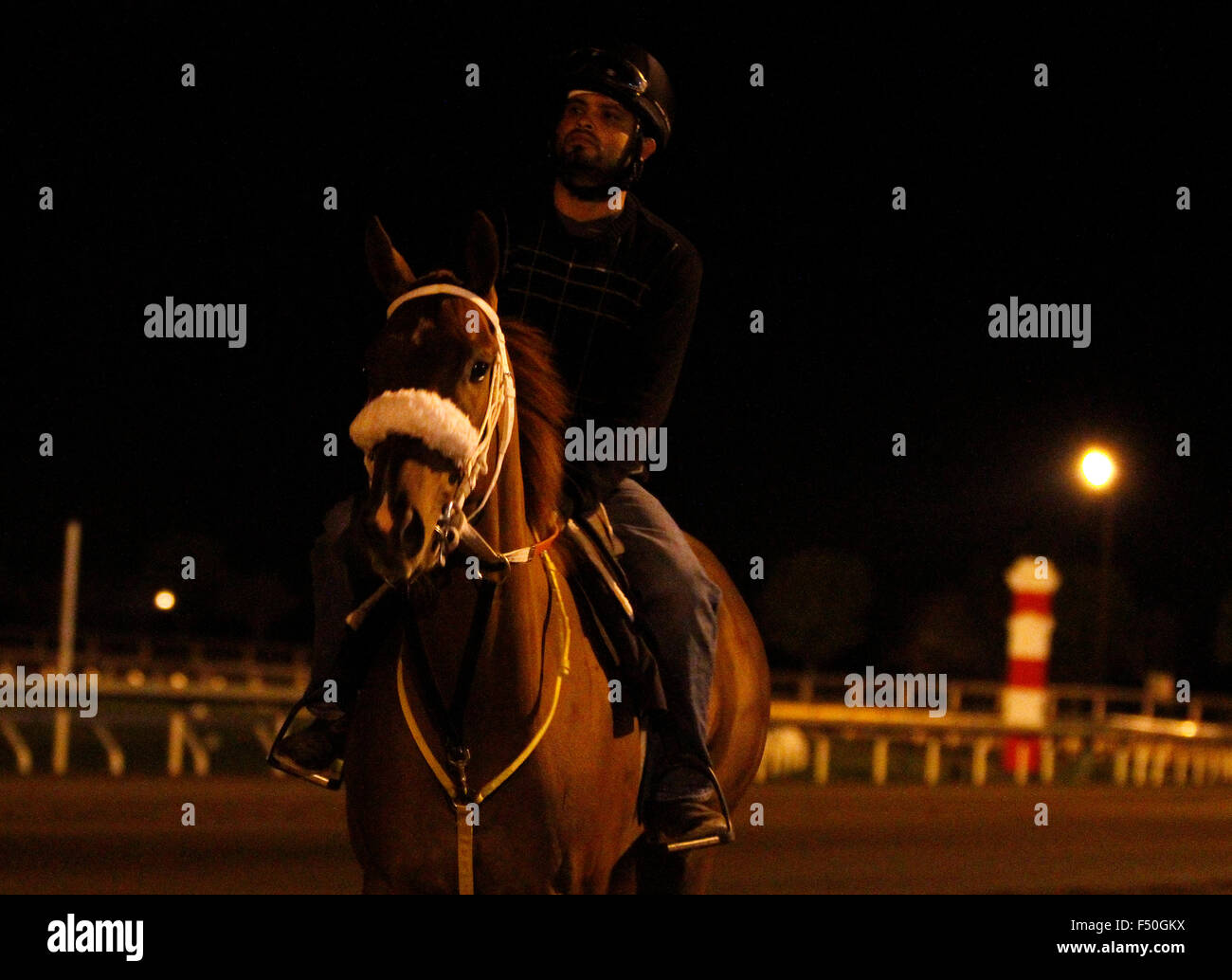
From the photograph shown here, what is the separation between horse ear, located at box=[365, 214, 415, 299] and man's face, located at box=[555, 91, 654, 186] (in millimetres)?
857

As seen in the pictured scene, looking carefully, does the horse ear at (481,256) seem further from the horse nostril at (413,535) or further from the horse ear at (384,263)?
the horse nostril at (413,535)

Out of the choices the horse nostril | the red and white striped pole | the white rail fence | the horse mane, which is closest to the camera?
the horse nostril

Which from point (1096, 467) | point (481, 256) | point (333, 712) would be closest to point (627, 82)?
point (481, 256)

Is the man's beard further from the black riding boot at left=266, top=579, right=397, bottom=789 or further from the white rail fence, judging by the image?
the white rail fence

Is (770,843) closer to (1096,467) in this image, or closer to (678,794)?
(678,794)

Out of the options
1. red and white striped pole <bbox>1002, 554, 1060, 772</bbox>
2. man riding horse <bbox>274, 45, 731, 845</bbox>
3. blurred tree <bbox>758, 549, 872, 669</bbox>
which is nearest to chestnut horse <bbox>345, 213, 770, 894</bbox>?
man riding horse <bbox>274, 45, 731, 845</bbox>

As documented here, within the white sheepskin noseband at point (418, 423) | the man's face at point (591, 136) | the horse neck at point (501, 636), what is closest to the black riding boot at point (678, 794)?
the horse neck at point (501, 636)

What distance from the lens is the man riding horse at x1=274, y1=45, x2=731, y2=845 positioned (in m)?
5.15

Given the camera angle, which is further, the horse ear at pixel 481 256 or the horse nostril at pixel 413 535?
the horse ear at pixel 481 256

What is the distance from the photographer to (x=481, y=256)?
445 centimetres

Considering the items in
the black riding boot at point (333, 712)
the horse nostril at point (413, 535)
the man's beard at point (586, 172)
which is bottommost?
the black riding boot at point (333, 712)

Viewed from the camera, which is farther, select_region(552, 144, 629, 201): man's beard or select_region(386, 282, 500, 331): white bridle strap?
select_region(552, 144, 629, 201): man's beard

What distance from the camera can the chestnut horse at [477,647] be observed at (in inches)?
165

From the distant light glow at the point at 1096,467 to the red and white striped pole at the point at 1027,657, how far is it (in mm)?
1122
